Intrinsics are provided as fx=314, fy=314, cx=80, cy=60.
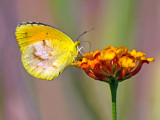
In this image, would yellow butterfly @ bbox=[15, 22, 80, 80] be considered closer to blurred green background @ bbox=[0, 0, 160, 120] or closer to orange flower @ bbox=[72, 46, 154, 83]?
orange flower @ bbox=[72, 46, 154, 83]

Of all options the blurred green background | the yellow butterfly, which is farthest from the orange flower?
the blurred green background

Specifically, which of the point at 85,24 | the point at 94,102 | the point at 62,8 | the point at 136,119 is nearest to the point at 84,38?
the point at 85,24

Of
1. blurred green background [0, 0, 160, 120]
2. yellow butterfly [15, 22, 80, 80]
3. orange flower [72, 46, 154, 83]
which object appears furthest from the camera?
blurred green background [0, 0, 160, 120]

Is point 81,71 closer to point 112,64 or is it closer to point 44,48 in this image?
point 44,48

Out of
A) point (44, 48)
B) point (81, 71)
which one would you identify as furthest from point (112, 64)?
point (81, 71)

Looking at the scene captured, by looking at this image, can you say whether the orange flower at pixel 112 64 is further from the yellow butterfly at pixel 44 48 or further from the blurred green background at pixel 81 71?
the blurred green background at pixel 81 71

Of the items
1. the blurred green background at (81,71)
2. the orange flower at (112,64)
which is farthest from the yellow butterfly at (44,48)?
the blurred green background at (81,71)
